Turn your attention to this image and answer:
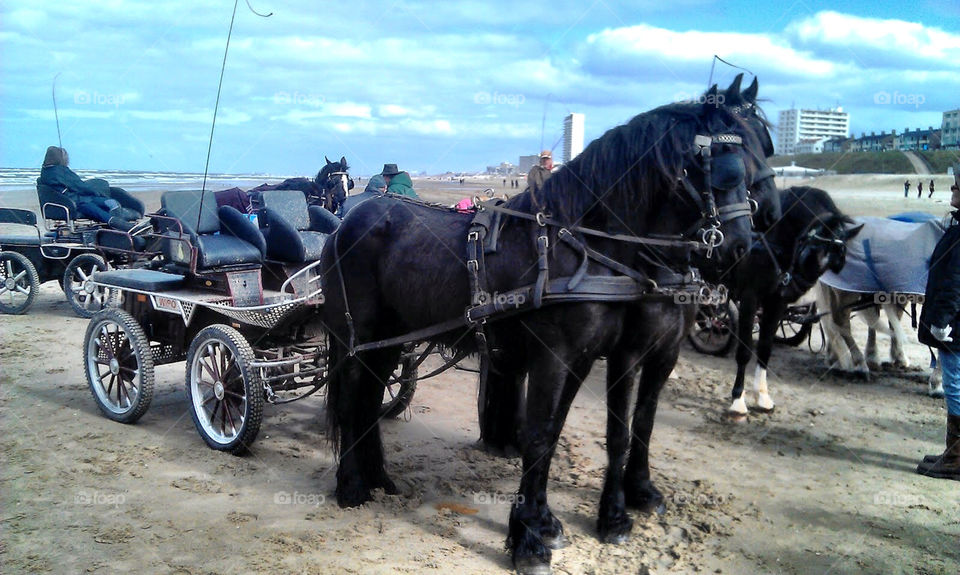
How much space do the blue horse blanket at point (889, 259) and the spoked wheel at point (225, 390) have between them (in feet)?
20.4

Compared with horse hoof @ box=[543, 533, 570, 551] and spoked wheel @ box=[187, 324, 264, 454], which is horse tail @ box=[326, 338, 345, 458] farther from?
horse hoof @ box=[543, 533, 570, 551]

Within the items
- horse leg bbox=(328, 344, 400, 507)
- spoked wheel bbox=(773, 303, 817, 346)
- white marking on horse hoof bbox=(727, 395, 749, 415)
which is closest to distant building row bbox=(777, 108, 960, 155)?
spoked wheel bbox=(773, 303, 817, 346)

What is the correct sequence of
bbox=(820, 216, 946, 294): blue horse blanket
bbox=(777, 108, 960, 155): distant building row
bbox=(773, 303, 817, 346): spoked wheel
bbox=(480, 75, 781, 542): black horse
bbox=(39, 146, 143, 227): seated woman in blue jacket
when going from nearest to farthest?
bbox=(480, 75, 781, 542): black horse → bbox=(820, 216, 946, 294): blue horse blanket → bbox=(773, 303, 817, 346): spoked wheel → bbox=(39, 146, 143, 227): seated woman in blue jacket → bbox=(777, 108, 960, 155): distant building row

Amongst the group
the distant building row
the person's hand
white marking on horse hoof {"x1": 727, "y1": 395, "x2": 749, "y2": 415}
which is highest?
the distant building row

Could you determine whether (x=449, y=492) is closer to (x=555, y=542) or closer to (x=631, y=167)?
(x=555, y=542)

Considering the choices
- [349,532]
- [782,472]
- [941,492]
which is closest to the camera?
[349,532]

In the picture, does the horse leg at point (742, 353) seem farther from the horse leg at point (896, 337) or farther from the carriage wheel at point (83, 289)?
the carriage wheel at point (83, 289)

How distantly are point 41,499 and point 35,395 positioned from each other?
8.82 feet

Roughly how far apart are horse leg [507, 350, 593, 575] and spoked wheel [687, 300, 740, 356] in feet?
16.4

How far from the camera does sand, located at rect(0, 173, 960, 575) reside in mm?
3922

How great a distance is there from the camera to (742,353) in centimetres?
673

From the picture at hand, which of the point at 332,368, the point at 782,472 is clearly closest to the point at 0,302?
the point at 332,368

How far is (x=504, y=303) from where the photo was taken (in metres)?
3.77

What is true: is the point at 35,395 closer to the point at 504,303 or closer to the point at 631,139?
the point at 504,303
